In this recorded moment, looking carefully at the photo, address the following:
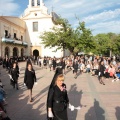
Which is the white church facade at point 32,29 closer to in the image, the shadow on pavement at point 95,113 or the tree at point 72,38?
the tree at point 72,38

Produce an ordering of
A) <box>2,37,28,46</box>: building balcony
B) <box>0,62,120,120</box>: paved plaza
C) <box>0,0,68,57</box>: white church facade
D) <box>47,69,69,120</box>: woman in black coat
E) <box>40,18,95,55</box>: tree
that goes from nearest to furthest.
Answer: <box>47,69,69,120</box>: woman in black coat → <box>0,62,120,120</box>: paved plaza → <box>40,18,95,55</box>: tree → <box>2,37,28,46</box>: building balcony → <box>0,0,68,57</box>: white church facade

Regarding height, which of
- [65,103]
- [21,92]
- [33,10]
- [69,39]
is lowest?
[21,92]

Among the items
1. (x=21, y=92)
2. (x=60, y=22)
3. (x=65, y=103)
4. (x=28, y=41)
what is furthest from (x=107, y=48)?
(x=65, y=103)

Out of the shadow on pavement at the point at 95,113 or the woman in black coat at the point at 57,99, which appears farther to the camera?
the shadow on pavement at the point at 95,113

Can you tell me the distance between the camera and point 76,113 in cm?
658

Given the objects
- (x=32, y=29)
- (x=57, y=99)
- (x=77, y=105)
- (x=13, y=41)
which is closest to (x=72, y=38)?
(x=13, y=41)

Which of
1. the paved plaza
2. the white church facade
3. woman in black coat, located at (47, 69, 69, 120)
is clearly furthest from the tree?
woman in black coat, located at (47, 69, 69, 120)

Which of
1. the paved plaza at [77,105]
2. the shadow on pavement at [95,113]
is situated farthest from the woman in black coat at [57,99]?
the shadow on pavement at [95,113]

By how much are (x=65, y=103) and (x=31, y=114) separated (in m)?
2.66

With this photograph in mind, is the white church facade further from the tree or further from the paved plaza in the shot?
the paved plaza

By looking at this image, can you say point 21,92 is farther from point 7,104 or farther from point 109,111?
point 109,111

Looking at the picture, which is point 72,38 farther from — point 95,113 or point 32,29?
point 95,113

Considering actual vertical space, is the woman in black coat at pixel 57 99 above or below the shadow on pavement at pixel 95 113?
above

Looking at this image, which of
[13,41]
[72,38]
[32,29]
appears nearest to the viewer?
[72,38]
